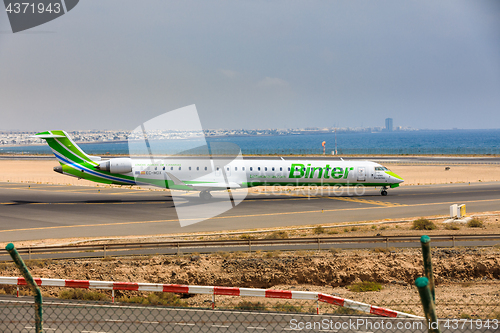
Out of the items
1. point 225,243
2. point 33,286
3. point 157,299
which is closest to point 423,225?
point 225,243

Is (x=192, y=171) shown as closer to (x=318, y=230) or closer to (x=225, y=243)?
(x=318, y=230)

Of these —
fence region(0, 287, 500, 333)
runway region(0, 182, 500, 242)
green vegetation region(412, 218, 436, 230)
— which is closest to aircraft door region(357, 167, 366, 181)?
runway region(0, 182, 500, 242)

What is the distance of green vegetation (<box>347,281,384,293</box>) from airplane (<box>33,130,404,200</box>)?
23.3 meters

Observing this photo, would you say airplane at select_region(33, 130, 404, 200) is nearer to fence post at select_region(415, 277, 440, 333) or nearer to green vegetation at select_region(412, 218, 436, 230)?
green vegetation at select_region(412, 218, 436, 230)

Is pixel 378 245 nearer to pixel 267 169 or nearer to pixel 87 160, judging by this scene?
pixel 267 169

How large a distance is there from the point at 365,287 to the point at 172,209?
72.7 ft

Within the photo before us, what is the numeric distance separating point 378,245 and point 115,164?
27841 millimetres

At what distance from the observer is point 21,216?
34531 millimetres

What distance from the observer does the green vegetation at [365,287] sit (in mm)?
19406

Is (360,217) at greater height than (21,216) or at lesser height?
lesser

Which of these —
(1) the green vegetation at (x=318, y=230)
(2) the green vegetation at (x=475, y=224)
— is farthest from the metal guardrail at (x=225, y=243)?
(2) the green vegetation at (x=475, y=224)

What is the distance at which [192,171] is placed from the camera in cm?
4238

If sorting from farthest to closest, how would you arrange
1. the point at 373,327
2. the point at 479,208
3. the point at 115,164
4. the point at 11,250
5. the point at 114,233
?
the point at 115,164, the point at 479,208, the point at 114,233, the point at 373,327, the point at 11,250

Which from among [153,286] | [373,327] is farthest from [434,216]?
[153,286]
